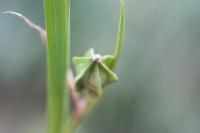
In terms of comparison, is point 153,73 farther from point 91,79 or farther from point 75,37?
point 91,79

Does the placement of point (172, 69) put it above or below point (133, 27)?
below

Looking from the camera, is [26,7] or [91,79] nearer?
[91,79]

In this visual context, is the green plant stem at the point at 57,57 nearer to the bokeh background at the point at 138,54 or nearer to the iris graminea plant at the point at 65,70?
the iris graminea plant at the point at 65,70

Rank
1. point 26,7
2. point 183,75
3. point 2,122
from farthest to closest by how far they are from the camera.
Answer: point 2,122, point 183,75, point 26,7

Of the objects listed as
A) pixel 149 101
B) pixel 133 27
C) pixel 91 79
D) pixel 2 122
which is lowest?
pixel 91 79

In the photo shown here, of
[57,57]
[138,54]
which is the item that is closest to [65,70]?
[57,57]

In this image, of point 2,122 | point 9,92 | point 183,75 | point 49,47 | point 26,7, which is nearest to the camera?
point 49,47

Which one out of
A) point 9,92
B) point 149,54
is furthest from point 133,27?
point 9,92
